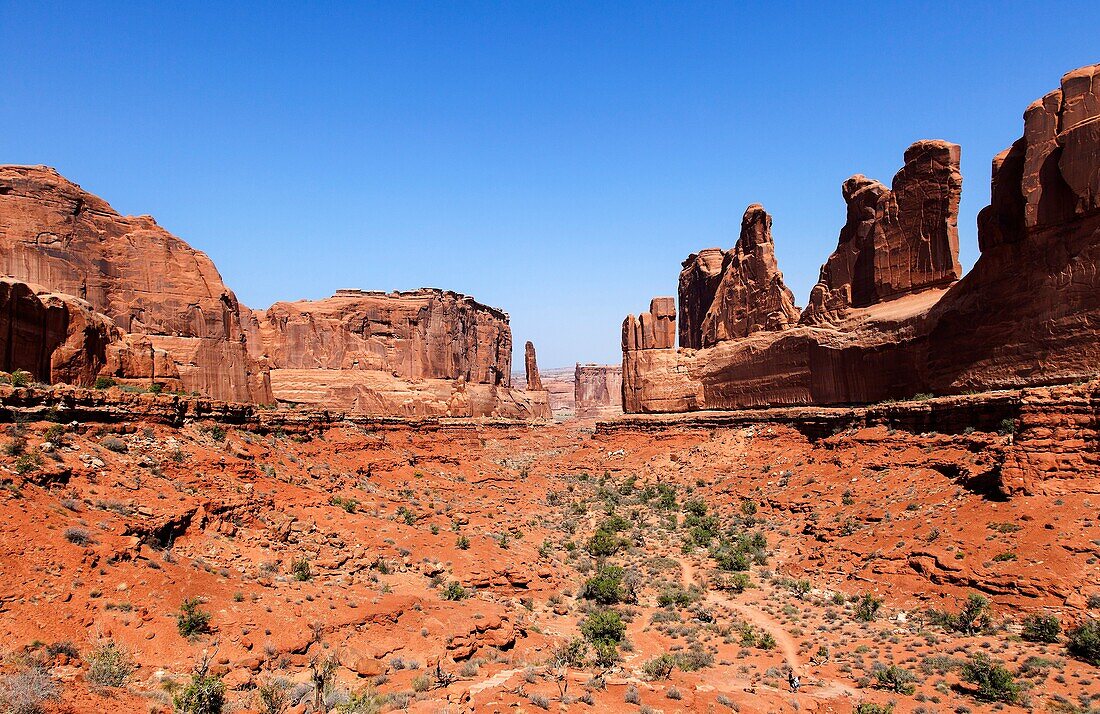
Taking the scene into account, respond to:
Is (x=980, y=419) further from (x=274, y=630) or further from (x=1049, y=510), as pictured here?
(x=274, y=630)

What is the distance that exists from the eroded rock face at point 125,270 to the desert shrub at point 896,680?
85.8ft

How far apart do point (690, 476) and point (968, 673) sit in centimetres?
2397

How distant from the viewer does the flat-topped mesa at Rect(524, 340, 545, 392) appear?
94694mm

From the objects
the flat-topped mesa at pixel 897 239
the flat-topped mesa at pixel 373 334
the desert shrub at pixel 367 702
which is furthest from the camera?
the flat-topped mesa at pixel 373 334

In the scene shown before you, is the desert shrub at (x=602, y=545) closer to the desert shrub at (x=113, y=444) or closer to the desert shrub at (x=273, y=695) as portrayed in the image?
the desert shrub at (x=273, y=695)

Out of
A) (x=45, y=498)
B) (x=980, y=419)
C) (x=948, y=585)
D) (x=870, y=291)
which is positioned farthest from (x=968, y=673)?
(x=870, y=291)

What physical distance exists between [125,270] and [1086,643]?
33.6m

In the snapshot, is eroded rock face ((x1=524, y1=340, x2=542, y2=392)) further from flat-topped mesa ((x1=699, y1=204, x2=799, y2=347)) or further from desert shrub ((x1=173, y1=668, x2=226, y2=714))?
desert shrub ((x1=173, y1=668, x2=226, y2=714))

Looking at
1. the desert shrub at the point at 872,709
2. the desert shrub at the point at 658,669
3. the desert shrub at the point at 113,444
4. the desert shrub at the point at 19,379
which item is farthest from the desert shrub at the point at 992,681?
the desert shrub at the point at 19,379

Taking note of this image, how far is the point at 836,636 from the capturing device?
1727 centimetres

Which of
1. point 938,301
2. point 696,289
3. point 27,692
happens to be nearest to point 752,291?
point 696,289

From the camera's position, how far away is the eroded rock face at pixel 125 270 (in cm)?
2356

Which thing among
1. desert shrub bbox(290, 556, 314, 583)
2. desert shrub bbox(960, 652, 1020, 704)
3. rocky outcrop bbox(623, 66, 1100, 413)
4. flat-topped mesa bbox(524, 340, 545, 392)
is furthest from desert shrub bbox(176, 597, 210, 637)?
flat-topped mesa bbox(524, 340, 545, 392)

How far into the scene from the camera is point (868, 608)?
18.4 meters
